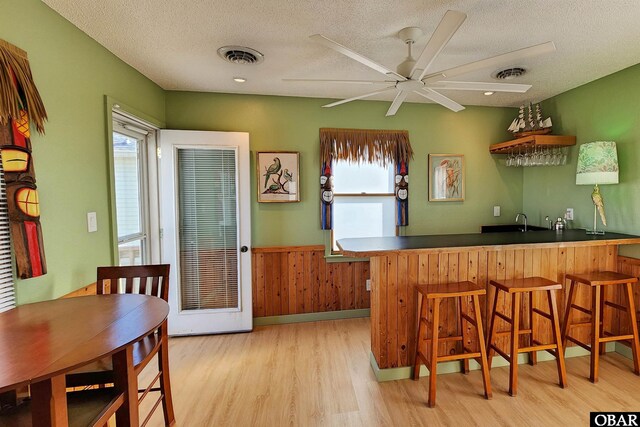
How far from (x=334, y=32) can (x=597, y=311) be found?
277cm

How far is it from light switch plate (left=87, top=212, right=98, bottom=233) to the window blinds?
20.4 inches

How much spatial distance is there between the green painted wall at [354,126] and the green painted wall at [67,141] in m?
1.09

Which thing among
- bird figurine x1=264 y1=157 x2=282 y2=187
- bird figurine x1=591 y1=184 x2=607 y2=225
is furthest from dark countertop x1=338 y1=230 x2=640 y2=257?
bird figurine x1=264 y1=157 x2=282 y2=187

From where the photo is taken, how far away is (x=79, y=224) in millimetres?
1854

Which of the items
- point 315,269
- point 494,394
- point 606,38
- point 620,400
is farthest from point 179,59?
point 620,400

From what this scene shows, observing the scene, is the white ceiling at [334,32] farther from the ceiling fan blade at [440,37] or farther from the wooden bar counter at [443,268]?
the wooden bar counter at [443,268]

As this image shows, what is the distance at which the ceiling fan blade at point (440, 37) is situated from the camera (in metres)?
1.28

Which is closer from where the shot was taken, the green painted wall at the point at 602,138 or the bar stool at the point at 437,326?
the bar stool at the point at 437,326

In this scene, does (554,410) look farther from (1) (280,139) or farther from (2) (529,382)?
(1) (280,139)

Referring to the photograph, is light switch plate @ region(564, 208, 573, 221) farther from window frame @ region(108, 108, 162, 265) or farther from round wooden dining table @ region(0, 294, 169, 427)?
window frame @ region(108, 108, 162, 265)

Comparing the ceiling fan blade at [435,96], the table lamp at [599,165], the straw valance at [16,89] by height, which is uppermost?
the ceiling fan blade at [435,96]

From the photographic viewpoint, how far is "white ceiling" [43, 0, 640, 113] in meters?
1.68

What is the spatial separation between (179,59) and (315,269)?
2359 millimetres

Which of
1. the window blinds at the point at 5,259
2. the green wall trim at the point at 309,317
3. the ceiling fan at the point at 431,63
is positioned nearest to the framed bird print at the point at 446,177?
the ceiling fan at the point at 431,63
